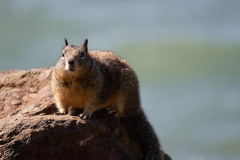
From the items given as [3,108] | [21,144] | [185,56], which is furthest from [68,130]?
[185,56]

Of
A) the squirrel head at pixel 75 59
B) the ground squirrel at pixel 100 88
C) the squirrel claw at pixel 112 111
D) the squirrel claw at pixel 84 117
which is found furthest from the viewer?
the squirrel claw at pixel 112 111

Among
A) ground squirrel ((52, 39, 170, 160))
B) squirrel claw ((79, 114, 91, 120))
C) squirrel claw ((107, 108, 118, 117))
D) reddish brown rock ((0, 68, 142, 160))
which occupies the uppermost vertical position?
ground squirrel ((52, 39, 170, 160))

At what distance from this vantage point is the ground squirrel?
17.5ft

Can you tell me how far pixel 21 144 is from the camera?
177 inches

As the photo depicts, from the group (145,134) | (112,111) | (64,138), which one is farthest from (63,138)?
(145,134)

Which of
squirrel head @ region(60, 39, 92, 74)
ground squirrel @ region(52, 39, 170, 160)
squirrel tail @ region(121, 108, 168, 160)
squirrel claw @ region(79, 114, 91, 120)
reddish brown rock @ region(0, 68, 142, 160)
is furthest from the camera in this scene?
squirrel tail @ region(121, 108, 168, 160)

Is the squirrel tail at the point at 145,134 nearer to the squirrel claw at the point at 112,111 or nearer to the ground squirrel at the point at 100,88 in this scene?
the ground squirrel at the point at 100,88

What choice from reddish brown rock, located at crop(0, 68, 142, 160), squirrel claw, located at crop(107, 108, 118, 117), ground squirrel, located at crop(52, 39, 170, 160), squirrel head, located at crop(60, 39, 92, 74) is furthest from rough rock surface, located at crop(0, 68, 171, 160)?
squirrel head, located at crop(60, 39, 92, 74)

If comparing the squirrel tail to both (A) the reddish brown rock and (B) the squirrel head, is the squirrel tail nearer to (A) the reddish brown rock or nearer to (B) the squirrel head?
(A) the reddish brown rock

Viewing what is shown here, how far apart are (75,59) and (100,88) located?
80 centimetres

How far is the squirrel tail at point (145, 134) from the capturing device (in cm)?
569

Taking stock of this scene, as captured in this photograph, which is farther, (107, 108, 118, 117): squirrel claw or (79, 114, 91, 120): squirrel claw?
(107, 108, 118, 117): squirrel claw

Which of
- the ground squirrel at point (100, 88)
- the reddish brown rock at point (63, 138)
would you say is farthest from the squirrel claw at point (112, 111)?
the reddish brown rock at point (63, 138)

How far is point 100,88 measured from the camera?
18.6 ft
